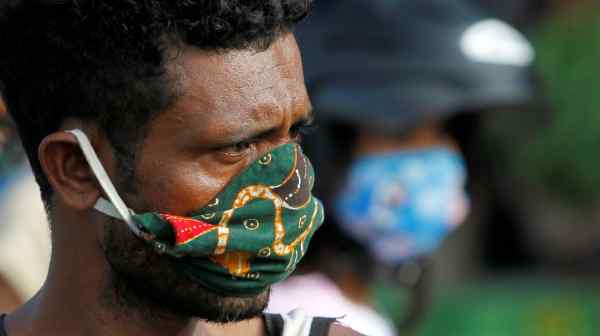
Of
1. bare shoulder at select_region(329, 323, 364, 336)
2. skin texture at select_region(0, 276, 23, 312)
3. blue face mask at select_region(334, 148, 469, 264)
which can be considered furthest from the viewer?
blue face mask at select_region(334, 148, 469, 264)

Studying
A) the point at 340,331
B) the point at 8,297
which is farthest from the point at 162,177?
the point at 8,297

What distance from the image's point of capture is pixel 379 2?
7.25 m

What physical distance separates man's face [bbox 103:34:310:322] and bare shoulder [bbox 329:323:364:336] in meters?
0.28

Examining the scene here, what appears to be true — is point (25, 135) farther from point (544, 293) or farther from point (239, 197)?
point (544, 293)

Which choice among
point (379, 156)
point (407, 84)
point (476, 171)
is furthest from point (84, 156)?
point (476, 171)

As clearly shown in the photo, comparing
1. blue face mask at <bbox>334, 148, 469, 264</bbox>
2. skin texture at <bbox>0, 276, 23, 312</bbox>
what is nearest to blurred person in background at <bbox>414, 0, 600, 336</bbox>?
blue face mask at <bbox>334, 148, 469, 264</bbox>

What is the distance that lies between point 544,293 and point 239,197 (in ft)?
22.8

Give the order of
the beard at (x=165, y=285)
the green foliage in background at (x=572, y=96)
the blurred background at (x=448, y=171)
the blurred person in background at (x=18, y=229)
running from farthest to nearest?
1. the green foliage in background at (x=572, y=96)
2. the blurred background at (x=448, y=171)
3. the blurred person in background at (x=18, y=229)
4. the beard at (x=165, y=285)

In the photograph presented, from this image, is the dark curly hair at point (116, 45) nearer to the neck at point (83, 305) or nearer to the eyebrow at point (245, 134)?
the eyebrow at point (245, 134)

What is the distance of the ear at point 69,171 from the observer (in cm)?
307

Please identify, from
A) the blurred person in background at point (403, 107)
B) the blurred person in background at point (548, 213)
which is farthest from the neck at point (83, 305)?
the blurred person in background at point (548, 213)

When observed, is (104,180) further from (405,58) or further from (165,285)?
(405,58)

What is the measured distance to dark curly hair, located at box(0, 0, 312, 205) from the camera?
116 inches

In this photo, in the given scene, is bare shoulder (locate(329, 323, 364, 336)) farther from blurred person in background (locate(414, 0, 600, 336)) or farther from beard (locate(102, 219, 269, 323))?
blurred person in background (locate(414, 0, 600, 336))
